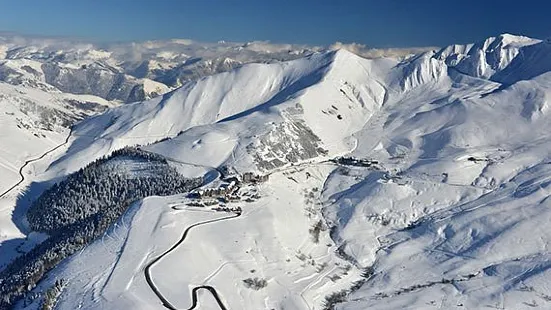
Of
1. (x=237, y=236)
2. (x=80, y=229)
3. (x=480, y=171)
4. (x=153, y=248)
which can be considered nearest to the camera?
(x=153, y=248)

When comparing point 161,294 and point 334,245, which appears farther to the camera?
point 334,245

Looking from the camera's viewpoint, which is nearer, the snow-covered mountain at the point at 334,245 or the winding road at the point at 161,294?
the winding road at the point at 161,294

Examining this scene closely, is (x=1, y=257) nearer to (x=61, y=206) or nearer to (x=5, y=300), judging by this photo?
(x=61, y=206)

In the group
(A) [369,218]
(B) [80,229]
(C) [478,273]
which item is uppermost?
(B) [80,229]

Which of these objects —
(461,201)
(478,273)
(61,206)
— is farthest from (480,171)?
(61,206)

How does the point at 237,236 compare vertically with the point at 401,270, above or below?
above

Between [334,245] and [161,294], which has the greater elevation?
[161,294]

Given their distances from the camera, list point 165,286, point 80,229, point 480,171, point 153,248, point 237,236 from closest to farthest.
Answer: point 165,286, point 153,248, point 237,236, point 80,229, point 480,171

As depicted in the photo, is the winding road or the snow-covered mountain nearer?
the winding road

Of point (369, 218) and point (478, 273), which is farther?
point (369, 218)

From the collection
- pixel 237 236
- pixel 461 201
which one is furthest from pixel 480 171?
pixel 237 236
